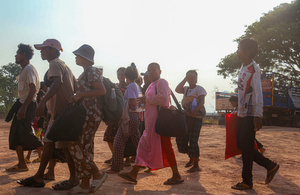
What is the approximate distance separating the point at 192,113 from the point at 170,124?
1463 mm

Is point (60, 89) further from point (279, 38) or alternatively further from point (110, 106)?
point (279, 38)

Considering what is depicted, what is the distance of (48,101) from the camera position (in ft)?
12.5

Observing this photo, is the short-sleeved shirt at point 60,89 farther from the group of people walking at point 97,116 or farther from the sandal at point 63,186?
the sandal at point 63,186

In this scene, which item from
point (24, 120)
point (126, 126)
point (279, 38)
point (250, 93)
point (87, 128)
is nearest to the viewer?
point (87, 128)

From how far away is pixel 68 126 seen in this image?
324 centimetres

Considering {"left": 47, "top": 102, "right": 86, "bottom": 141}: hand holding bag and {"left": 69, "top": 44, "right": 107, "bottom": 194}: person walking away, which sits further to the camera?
{"left": 69, "top": 44, "right": 107, "bottom": 194}: person walking away

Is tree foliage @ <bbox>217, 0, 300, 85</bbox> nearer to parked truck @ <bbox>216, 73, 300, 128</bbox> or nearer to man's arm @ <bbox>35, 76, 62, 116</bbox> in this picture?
parked truck @ <bbox>216, 73, 300, 128</bbox>

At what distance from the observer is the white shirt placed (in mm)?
3890

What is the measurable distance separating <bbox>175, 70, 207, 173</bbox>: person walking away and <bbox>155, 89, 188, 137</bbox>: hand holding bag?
131 cm

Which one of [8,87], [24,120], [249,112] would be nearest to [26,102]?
[24,120]

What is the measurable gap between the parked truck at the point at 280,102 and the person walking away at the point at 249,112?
14.6m

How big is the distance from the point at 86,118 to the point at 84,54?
2.64ft

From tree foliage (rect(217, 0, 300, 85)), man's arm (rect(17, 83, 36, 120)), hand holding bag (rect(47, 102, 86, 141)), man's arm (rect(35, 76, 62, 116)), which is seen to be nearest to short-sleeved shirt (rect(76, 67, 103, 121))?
hand holding bag (rect(47, 102, 86, 141))

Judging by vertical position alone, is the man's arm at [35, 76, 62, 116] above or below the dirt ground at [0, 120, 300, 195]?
above
